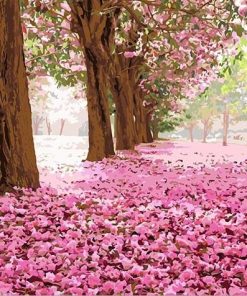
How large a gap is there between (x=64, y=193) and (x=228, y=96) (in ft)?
230

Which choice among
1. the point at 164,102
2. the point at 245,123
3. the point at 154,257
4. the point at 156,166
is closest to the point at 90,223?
the point at 154,257

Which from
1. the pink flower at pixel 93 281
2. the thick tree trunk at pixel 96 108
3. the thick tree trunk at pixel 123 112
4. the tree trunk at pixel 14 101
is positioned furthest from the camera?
the thick tree trunk at pixel 123 112

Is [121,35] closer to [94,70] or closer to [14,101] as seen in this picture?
[94,70]

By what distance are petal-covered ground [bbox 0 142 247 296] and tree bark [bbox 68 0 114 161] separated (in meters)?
6.89

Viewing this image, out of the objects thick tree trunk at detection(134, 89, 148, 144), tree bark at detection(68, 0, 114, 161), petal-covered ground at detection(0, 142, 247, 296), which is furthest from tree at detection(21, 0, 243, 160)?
thick tree trunk at detection(134, 89, 148, 144)

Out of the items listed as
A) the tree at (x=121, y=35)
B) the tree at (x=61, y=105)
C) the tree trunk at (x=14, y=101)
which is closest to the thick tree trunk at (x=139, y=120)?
the tree at (x=121, y=35)

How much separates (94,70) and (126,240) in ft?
41.8

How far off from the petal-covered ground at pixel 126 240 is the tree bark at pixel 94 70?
271 inches

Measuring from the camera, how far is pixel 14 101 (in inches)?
450

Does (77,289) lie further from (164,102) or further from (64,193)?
(164,102)

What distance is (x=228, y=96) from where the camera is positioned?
262 feet

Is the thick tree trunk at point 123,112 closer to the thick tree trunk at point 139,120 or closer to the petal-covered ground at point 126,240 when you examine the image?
the thick tree trunk at point 139,120

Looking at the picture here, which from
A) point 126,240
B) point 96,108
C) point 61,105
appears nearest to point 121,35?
point 96,108

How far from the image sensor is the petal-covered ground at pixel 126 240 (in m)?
6.12
